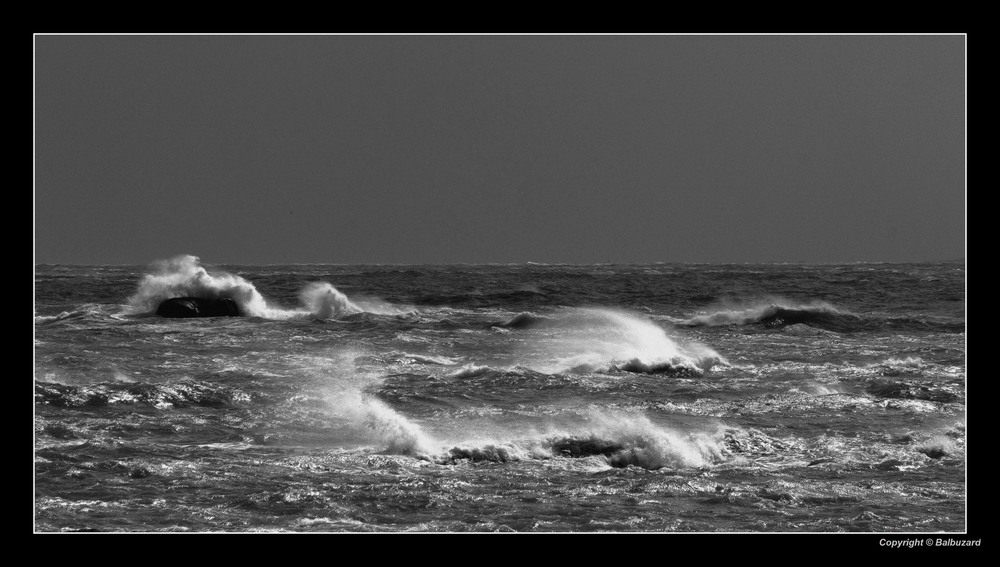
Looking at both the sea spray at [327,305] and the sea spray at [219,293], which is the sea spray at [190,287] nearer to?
the sea spray at [219,293]

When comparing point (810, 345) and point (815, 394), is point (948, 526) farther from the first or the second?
point (810, 345)

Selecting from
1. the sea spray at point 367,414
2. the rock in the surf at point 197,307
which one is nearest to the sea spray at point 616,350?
the sea spray at point 367,414

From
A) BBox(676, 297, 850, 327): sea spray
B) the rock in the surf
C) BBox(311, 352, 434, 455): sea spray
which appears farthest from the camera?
BBox(676, 297, 850, 327): sea spray

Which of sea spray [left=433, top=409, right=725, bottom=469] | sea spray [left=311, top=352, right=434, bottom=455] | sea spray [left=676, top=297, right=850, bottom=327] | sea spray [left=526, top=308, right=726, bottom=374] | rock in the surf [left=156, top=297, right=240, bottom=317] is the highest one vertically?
rock in the surf [left=156, top=297, right=240, bottom=317]

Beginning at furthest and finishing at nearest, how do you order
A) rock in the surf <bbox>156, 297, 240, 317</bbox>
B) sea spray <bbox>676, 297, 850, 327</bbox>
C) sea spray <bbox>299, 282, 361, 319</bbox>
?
sea spray <bbox>299, 282, 361, 319</bbox>, sea spray <bbox>676, 297, 850, 327</bbox>, rock in the surf <bbox>156, 297, 240, 317</bbox>

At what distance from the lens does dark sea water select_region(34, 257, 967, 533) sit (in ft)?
27.2

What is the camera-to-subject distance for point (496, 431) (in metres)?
11.3

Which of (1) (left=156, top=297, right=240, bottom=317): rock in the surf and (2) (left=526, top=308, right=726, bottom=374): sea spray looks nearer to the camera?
(2) (left=526, top=308, right=726, bottom=374): sea spray

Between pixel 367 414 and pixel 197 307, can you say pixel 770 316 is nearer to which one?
pixel 197 307

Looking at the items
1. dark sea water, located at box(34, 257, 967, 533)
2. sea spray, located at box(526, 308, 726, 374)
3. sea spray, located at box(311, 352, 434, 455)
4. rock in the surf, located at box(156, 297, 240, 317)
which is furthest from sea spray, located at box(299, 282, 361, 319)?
sea spray, located at box(311, 352, 434, 455)

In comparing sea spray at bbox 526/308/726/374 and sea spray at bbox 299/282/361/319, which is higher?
sea spray at bbox 299/282/361/319

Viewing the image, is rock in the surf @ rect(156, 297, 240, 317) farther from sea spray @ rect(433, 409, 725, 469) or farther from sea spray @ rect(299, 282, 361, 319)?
sea spray @ rect(433, 409, 725, 469)

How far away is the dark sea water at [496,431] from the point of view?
8297mm

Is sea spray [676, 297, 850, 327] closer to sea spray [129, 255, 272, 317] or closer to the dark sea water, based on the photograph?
the dark sea water
